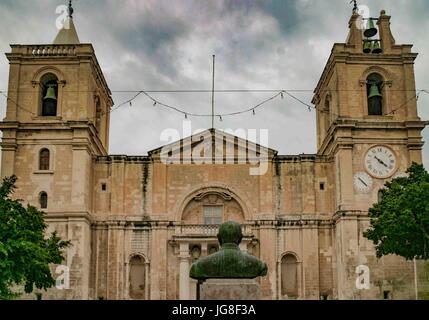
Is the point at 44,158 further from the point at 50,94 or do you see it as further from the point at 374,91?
the point at 374,91

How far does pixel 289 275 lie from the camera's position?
130ft

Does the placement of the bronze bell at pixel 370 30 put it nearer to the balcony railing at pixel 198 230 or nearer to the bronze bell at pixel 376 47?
the bronze bell at pixel 376 47

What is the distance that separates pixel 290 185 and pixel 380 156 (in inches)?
217

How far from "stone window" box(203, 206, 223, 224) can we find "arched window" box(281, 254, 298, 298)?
14.8 ft

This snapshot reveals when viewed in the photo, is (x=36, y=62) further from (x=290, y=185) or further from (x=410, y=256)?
(x=410, y=256)

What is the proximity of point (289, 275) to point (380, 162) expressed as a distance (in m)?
8.26

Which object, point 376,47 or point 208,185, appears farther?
point 376,47

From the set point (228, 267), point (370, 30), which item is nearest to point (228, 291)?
point (228, 267)

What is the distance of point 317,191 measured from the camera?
40.2 meters

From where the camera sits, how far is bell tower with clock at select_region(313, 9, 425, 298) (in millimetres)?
37125

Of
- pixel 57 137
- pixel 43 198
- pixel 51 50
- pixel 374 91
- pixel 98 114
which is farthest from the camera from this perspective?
pixel 98 114

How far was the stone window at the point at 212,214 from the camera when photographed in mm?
40469
